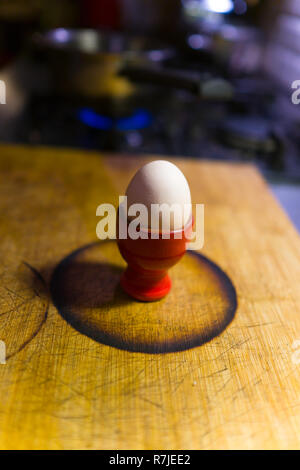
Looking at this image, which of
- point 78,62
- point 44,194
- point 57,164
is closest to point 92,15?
point 78,62

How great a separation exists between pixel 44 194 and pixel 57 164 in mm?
179

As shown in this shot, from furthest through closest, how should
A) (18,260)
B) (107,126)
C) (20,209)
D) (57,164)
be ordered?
(107,126) < (57,164) < (20,209) < (18,260)

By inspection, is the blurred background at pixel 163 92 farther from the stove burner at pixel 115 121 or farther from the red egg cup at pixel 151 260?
the red egg cup at pixel 151 260

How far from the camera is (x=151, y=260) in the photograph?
0.54 meters

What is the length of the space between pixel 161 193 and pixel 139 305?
0.20 metres

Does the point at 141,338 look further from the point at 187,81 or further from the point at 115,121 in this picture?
the point at 115,121

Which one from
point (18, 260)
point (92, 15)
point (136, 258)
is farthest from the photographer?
point (92, 15)

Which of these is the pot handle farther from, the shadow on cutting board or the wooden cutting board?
the shadow on cutting board

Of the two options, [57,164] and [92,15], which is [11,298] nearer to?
[57,164]

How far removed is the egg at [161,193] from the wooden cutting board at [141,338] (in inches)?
6.2

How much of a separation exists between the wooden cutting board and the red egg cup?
0.02 meters

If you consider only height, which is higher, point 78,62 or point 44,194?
point 78,62
